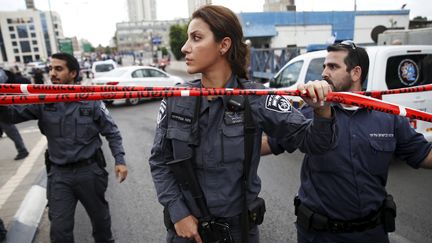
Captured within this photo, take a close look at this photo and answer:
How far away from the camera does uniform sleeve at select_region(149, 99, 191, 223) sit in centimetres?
159

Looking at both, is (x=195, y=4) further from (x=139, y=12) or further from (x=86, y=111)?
(x=139, y=12)

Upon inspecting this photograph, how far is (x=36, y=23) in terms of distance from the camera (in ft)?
375

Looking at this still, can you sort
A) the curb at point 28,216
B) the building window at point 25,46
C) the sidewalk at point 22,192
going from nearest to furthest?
the curb at point 28,216 → the sidewalk at point 22,192 → the building window at point 25,46

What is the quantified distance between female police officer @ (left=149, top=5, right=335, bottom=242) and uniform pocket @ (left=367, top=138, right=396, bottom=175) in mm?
555

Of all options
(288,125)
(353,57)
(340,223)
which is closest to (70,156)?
(288,125)

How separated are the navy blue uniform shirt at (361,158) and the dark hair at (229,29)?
516 millimetres

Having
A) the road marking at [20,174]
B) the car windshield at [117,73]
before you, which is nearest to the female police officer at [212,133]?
the road marking at [20,174]

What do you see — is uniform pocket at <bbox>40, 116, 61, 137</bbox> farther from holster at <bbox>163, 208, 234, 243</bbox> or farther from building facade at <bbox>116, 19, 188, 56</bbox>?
building facade at <bbox>116, 19, 188, 56</bbox>

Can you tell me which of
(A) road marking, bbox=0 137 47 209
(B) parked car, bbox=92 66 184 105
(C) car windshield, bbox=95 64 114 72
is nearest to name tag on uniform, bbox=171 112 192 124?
(A) road marking, bbox=0 137 47 209

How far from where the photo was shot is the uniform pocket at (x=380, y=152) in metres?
1.87

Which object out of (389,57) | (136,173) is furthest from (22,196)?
(389,57)

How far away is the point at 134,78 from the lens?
1355 centimetres

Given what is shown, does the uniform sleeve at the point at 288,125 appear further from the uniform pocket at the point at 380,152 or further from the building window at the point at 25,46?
the building window at the point at 25,46

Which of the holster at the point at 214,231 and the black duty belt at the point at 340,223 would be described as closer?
the holster at the point at 214,231
